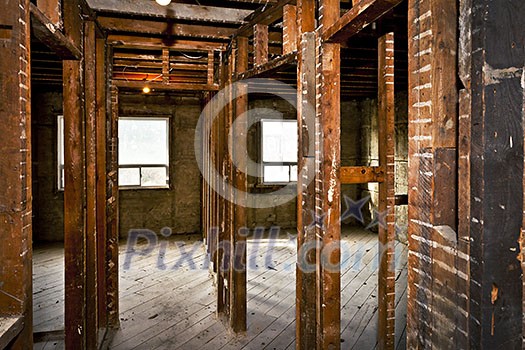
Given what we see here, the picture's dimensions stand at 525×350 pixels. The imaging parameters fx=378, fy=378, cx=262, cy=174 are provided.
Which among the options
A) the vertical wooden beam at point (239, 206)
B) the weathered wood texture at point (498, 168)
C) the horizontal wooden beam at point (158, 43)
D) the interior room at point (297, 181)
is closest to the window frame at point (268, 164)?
the interior room at point (297, 181)

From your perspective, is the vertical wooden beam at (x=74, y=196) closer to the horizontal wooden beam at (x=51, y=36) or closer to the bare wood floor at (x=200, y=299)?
the horizontal wooden beam at (x=51, y=36)

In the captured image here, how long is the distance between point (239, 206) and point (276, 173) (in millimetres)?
4683

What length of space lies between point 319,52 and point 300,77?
0.66ft

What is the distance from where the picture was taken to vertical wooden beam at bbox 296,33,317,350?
2297 millimetres

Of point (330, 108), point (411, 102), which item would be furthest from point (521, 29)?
point (330, 108)

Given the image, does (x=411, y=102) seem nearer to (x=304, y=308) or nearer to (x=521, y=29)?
(x=521, y=29)

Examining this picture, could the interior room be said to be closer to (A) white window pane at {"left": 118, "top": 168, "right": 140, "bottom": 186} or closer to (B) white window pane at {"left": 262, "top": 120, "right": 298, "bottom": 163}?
(A) white window pane at {"left": 118, "top": 168, "right": 140, "bottom": 186}

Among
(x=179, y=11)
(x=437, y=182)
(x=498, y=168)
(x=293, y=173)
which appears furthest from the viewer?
(x=293, y=173)

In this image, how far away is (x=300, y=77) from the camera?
2.36 metres

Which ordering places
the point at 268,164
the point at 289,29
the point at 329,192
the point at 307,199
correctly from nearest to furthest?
the point at 329,192 < the point at 307,199 < the point at 289,29 < the point at 268,164

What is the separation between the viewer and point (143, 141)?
7.38 m

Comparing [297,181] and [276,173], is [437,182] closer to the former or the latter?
[297,181]

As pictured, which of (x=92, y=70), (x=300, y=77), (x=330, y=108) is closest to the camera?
(x=330, y=108)

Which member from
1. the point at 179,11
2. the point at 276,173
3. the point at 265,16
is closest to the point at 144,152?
the point at 276,173
